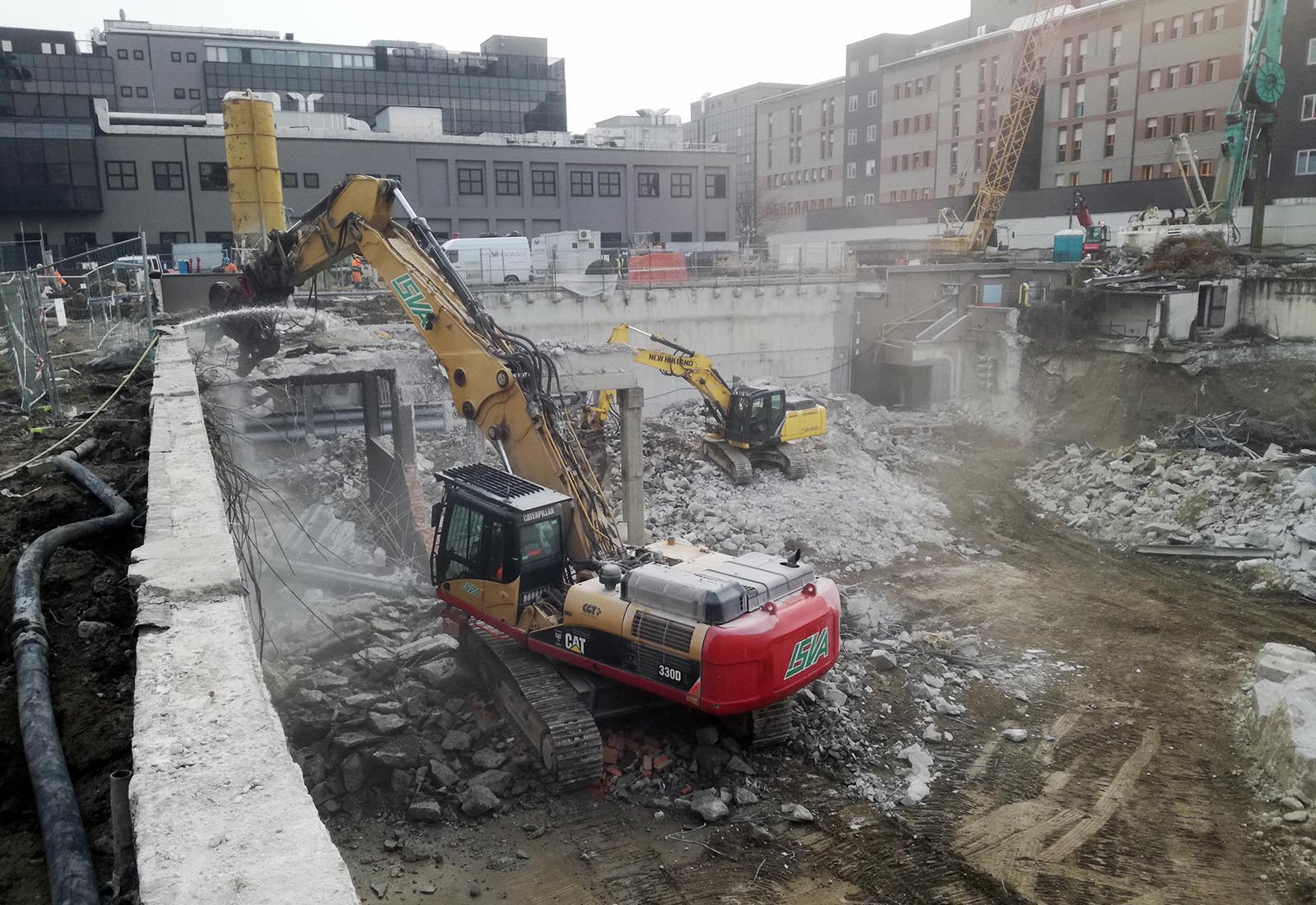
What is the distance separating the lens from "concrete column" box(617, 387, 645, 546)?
15.9m

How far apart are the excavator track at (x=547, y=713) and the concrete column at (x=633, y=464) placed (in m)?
5.59

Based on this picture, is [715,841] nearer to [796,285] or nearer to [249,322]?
[249,322]

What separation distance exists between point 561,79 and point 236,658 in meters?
73.1

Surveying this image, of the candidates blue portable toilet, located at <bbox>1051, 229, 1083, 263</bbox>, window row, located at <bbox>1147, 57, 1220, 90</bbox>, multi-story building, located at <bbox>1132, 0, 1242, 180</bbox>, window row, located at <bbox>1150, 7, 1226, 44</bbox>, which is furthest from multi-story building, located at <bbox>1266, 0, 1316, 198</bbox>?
blue portable toilet, located at <bbox>1051, 229, 1083, 263</bbox>

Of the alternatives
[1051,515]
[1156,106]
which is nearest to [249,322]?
[1051,515]

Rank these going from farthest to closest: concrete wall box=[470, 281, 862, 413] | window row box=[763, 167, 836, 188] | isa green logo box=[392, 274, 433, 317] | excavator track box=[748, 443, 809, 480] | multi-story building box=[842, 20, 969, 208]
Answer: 1. window row box=[763, 167, 836, 188]
2. multi-story building box=[842, 20, 969, 208]
3. concrete wall box=[470, 281, 862, 413]
4. excavator track box=[748, 443, 809, 480]
5. isa green logo box=[392, 274, 433, 317]

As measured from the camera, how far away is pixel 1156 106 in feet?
148

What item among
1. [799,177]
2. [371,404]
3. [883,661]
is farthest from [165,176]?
[799,177]

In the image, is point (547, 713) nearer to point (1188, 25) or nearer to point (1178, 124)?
point (1178, 124)

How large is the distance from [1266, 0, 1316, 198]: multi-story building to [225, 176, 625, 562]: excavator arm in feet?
129

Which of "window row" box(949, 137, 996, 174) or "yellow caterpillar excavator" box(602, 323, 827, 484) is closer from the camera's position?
"yellow caterpillar excavator" box(602, 323, 827, 484)

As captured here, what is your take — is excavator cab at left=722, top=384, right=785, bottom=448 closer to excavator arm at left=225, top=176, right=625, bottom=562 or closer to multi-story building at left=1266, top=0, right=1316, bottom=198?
excavator arm at left=225, top=176, right=625, bottom=562

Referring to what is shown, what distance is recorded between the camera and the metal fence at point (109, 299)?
14.6 metres

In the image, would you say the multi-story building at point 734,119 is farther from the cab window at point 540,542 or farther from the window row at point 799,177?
the cab window at point 540,542
